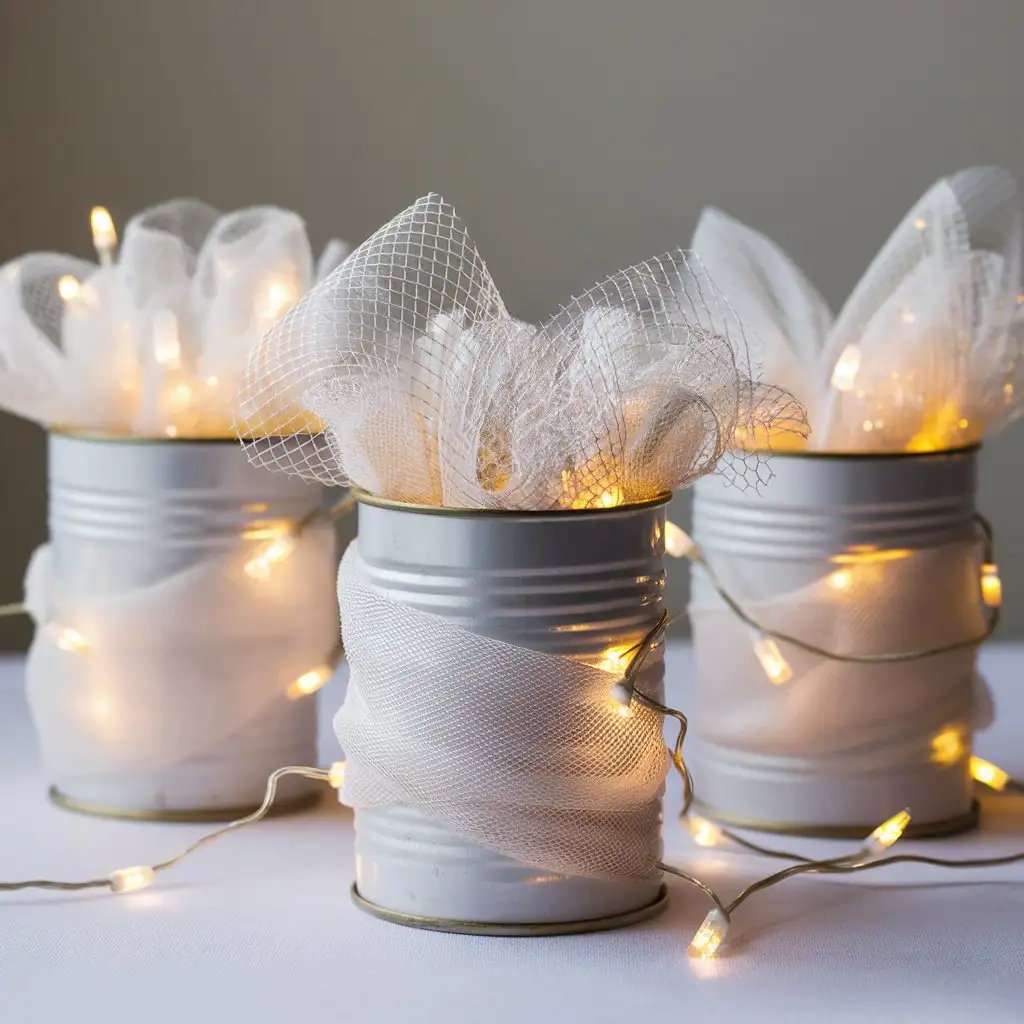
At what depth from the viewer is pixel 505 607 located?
2.48 feet

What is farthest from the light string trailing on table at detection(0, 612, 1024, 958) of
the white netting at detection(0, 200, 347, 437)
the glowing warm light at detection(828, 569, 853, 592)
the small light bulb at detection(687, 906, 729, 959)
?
the white netting at detection(0, 200, 347, 437)

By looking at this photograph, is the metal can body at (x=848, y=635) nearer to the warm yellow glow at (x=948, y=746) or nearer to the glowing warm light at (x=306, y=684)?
the warm yellow glow at (x=948, y=746)

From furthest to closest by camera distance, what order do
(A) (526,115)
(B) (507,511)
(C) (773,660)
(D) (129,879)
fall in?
(A) (526,115) → (C) (773,660) → (D) (129,879) → (B) (507,511)

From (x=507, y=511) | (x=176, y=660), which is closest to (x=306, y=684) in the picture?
(x=176, y=660)

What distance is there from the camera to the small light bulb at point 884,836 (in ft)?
2.93

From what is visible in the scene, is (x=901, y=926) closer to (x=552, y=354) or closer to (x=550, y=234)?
(x=552, y=354)

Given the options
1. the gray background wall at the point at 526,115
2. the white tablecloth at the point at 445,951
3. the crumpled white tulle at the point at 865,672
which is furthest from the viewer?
the gray background wall at the point at 526,115

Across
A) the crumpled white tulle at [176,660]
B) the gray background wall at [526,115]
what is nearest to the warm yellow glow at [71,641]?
the crumpled white tulle at [176,660]

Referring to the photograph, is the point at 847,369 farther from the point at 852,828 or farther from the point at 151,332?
the point at 151,332

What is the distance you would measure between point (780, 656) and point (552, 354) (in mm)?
277

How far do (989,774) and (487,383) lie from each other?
1.47ft

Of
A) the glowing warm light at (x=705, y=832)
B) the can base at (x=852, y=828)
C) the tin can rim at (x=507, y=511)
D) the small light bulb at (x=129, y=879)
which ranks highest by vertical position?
the tin can rim at (x=507, y=511)

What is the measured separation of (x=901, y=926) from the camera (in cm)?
81

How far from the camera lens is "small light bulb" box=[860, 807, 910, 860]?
35.1 inches
